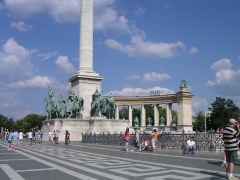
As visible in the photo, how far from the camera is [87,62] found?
51.6 metres

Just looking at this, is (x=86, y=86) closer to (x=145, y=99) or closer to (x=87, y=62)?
(x=87, y=62)

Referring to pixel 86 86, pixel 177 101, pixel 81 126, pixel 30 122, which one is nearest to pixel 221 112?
pixel 177 101

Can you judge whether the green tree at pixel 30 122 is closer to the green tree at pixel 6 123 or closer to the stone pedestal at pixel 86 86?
the green tree at pixel 6 123

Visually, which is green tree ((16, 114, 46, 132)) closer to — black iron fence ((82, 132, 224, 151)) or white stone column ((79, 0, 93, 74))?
white stone column ((79, 0, 93, 74))

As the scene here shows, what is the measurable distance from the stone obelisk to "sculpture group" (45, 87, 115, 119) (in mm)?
1447

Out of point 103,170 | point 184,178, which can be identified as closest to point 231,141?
point 184,178

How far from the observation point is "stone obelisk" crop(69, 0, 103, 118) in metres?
50.7

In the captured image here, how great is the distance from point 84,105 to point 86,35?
918 centimetres

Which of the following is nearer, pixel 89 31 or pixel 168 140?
pixel 168 140

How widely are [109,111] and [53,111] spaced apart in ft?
24.0

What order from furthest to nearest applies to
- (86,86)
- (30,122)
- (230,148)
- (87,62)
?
(30,122)
(87,62)
(86,86)
(230,148)

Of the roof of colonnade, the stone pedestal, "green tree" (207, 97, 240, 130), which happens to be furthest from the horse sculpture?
"green tree" (207, 97, 240, 130)

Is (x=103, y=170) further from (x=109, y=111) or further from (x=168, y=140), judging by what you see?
(x=109, y=111)

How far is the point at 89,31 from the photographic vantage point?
51.9m
